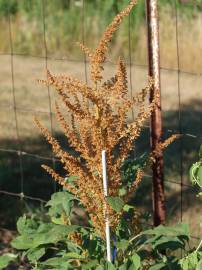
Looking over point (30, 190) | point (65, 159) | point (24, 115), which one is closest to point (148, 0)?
point (65, 159)

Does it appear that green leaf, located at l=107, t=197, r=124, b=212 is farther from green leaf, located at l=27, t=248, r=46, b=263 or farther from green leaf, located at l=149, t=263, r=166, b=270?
green leaf, located at l=27, t=248, r=46, b=263

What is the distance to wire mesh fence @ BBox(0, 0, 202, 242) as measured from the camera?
A: 6883 millimetres

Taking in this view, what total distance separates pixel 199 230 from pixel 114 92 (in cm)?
251

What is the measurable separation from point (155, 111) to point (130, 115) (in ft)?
15.1

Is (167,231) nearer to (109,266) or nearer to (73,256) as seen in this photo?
(109,266)

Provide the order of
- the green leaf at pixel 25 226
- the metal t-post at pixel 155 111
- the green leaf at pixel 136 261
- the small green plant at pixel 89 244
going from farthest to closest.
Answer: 1. the metal t-post at pixel 155 111
2. the green leaf at pixel 25 226
3. the small green plant at pixel 89 244
4. the green leaf at pixel 136 261

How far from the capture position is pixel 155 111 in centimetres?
494

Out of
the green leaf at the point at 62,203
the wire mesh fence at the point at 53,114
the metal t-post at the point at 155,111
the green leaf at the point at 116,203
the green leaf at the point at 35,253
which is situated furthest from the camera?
the wire mesh fence at the point at 53,114

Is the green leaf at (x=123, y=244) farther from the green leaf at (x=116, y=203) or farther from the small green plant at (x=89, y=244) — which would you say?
the green leaf at (x=116, y=203)

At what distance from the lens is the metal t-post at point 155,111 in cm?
483

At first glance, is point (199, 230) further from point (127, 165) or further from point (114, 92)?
point (114, 92)

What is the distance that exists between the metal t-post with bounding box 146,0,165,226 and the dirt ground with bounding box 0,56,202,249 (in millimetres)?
1225

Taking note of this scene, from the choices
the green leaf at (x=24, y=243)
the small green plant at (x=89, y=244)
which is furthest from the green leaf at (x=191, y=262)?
the green leaf at (x=24, y=243)

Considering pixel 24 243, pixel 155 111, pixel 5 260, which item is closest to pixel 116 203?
pixel 24 243
